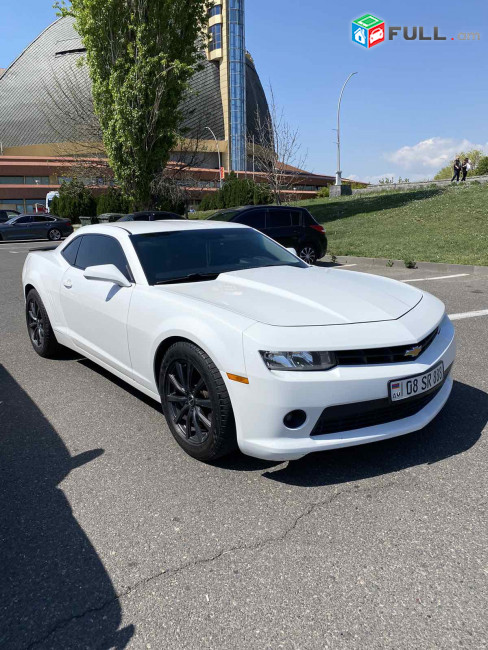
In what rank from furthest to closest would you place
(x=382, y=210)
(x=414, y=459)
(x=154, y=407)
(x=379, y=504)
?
(x=382, y=210)
(x=154, y=407)
(x=414, y=459)
(x=379, y=504)

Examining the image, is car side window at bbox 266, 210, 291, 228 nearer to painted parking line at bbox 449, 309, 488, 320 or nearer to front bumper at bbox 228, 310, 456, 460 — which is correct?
painted parking line at bbox 449, 309, 488, 320

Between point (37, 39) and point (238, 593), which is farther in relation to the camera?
point (37, 39)

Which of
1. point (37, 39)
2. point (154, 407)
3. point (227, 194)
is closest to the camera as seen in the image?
point (154, 407)

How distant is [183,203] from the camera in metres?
34.4

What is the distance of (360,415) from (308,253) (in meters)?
9.92

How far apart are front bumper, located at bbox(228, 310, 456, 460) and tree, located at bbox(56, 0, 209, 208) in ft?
69.3

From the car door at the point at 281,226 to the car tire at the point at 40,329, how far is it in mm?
7114

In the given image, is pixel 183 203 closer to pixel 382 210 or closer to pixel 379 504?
pixel 382 210

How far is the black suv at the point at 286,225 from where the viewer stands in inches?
466

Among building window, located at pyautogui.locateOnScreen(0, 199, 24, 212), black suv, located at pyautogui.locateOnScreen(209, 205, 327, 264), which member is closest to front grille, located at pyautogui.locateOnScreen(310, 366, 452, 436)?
black suv, located at pyautogui.locateOnScreen(209, 205, 327, 264)

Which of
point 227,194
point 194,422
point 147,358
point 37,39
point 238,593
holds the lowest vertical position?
point 238,593

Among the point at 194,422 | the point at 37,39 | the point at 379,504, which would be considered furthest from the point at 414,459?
the point at 37,39

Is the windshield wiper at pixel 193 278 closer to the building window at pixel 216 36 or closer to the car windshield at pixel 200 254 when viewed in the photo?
the car windshield at pixel 200 254

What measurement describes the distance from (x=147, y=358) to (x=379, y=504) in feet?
5.60
